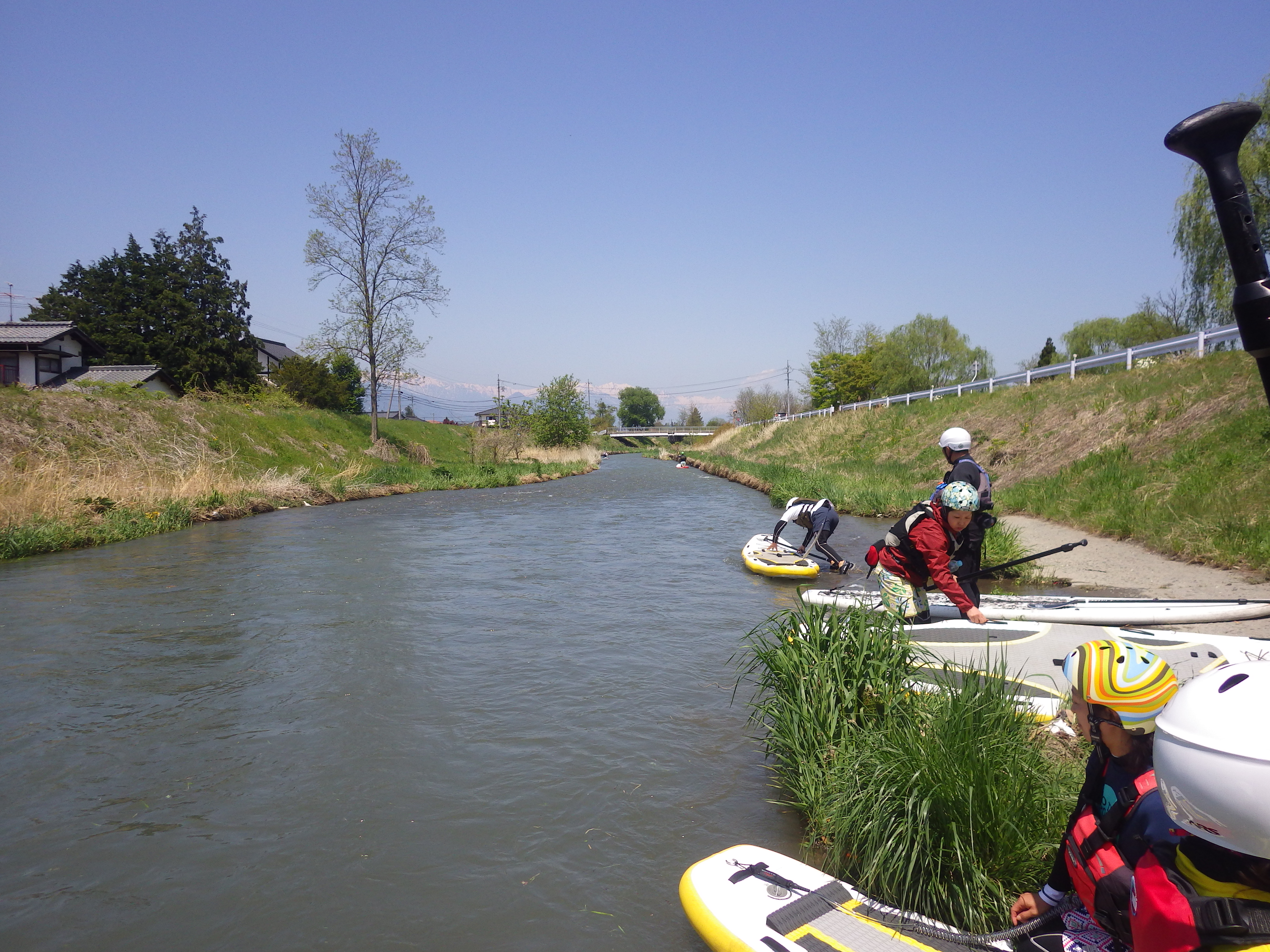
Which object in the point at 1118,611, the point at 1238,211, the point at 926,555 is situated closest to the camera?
the point at 1238,211

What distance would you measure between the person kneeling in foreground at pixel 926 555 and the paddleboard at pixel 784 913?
2120mm

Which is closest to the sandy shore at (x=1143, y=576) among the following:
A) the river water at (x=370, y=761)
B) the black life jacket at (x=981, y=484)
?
the black life jacket at (x=981, y=484)

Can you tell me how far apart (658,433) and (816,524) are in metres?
86.9

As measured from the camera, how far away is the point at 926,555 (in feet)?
17.0

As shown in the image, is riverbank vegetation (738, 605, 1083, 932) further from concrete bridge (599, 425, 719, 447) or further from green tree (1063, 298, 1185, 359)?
concrete bridge (599, 425, 719, 447)

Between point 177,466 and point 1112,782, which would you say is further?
point 177,466

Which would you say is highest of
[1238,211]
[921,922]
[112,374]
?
[112,374]

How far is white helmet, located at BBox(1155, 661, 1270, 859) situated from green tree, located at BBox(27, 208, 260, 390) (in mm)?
43464

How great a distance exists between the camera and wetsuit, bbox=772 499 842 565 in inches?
444

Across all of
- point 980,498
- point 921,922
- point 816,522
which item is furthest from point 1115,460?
point 921,922

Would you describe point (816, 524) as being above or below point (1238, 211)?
below

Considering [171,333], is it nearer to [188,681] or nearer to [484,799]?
[188,681]

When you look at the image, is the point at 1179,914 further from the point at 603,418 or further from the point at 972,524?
the point at 603,418

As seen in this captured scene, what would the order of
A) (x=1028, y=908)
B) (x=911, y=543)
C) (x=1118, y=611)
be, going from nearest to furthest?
(x=1028, y=908)
(x=911, y=543)
(x=1118, y=611)
